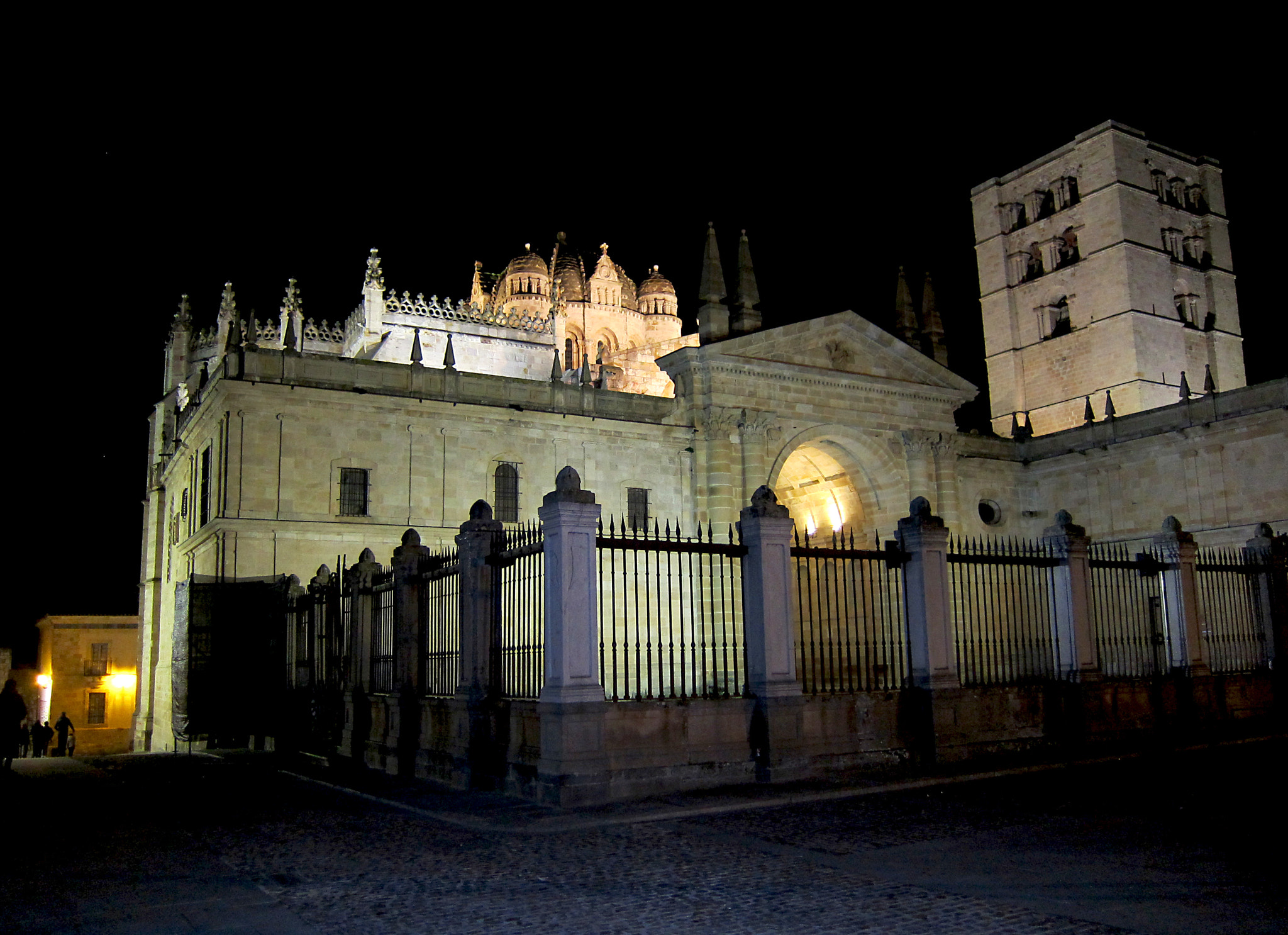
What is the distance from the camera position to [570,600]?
35.8ft

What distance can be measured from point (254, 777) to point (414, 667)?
286 cm

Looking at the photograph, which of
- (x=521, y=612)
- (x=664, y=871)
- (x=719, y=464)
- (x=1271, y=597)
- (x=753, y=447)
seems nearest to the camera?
(x=664, y=871)

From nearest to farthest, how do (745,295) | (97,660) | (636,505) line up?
(636,505) < (745,295) < (97,660)

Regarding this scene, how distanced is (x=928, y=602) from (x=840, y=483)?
19.4m

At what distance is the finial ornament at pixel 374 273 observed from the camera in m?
37.8

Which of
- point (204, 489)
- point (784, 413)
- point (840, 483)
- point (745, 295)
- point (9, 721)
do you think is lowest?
point (9, 721)

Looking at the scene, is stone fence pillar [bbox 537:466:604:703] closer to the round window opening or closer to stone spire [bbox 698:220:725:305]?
stone spire [bbox 698:220:725:305]

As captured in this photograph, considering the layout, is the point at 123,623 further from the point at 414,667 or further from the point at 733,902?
the point at 733,902

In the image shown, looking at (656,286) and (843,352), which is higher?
(656,286)

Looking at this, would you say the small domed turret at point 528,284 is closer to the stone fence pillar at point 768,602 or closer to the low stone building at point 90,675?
the low stone building at point 90,675

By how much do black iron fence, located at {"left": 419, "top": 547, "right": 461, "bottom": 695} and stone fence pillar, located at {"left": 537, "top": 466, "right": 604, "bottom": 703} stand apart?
2.24 metres

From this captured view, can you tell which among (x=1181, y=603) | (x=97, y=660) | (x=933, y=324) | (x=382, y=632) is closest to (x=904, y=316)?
(x=933, y=324)

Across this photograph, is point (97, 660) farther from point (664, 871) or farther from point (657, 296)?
point (664, 871)

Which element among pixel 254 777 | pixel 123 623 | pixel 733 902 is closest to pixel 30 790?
pixel 254 777
